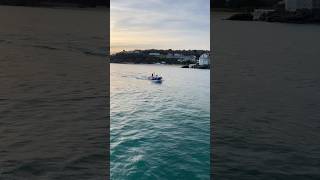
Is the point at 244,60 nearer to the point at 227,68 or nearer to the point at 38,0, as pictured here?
the point at 227,68

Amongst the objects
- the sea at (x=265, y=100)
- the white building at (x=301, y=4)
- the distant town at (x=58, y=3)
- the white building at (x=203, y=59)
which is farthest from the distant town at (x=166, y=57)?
the white building at (x=301, y=4)

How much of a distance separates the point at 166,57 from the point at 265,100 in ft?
14.6

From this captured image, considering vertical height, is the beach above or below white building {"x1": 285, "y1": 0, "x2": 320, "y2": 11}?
below

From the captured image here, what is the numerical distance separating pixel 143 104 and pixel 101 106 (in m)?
4.30

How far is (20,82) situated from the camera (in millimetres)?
7094

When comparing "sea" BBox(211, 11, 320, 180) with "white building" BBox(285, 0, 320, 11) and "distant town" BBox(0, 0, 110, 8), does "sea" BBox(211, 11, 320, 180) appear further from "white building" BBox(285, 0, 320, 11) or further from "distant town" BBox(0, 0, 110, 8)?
"distant town" BBox(0, 0, 110, 8)

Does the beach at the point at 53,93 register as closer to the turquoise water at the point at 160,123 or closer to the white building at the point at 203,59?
the turquoise water at the point at 160,123

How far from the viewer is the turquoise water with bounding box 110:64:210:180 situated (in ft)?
33.2

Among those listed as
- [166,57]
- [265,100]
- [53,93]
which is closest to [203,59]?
[166,57]

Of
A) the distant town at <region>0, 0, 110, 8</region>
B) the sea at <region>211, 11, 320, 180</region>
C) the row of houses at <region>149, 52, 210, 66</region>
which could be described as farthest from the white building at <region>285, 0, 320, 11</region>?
the row of houses at <region>149, 52, 210, 66</region>

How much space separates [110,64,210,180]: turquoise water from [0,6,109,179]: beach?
104 inches

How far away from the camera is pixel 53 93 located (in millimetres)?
7324

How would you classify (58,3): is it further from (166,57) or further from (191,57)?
(191,57)

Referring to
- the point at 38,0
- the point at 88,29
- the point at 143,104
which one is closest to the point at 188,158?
the point at 143,104
